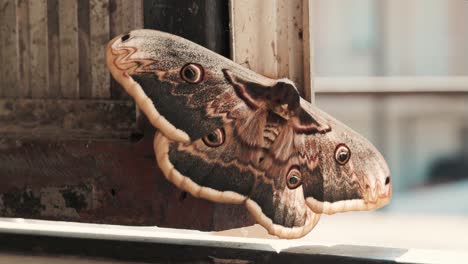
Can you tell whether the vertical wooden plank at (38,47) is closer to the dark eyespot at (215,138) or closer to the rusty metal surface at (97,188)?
the rusty metal surface at (97,188)

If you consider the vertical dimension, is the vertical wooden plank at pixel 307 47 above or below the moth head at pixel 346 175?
above

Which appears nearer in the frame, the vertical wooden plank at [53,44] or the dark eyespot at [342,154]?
the dark eyespot at [342,154]

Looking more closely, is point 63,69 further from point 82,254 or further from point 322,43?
point 322,43

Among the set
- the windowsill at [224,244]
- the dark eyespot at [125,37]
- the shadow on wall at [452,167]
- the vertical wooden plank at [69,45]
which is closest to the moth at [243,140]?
the dark eyespot at [125,37]

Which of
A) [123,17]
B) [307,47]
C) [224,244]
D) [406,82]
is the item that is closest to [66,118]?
[123,17]

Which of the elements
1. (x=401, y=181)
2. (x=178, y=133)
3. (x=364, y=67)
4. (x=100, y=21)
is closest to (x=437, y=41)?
(x=364, y=67)

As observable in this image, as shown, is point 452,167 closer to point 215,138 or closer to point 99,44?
point 99,44

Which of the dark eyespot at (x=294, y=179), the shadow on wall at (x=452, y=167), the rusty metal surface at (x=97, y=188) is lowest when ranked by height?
the shadow on wall at (x=452, y=167)

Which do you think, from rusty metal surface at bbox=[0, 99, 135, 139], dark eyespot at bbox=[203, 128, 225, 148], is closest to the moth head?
dark eyespot at bbox=[203, 128, 225, 148]
